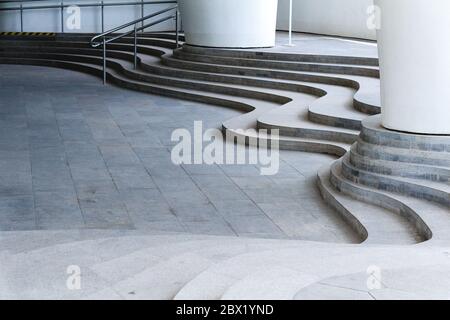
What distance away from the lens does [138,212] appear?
320 inches

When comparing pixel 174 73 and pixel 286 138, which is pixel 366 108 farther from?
pixel 174 73

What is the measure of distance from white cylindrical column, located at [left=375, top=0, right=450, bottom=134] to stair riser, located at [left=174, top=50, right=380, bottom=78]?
17.4 feet

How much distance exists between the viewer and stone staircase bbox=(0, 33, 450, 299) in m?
5.14

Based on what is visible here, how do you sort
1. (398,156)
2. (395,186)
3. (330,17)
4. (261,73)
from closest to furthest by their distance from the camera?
1. (395,186)
2. (398,156)
3. (261,73)
4. (330,17)

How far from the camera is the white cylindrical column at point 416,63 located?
8.02 m

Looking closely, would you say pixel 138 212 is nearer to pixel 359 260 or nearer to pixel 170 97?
pixel 359 260

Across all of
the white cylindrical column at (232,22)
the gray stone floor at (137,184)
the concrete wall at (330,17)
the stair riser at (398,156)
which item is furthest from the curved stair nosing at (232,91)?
the concrete wall at (330,17)

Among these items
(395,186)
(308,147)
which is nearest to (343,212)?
(395,186)

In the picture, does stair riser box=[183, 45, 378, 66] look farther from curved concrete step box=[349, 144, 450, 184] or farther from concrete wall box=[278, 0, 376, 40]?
curved concrete step box=[349, 144, 450, 184]

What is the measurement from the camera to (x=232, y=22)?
53.3ft

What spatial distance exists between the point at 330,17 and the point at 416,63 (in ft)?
39.4

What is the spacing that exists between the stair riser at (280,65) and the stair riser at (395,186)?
5398 mm

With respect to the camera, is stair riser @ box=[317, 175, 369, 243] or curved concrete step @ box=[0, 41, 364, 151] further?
curved concrete step @ box=[0, 41, 364, 151]

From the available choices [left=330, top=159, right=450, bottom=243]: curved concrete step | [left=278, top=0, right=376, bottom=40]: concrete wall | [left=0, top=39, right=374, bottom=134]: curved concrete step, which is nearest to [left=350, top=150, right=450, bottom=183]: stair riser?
[left=330, top=159, right=450, bottom=243]: curved concrete step
